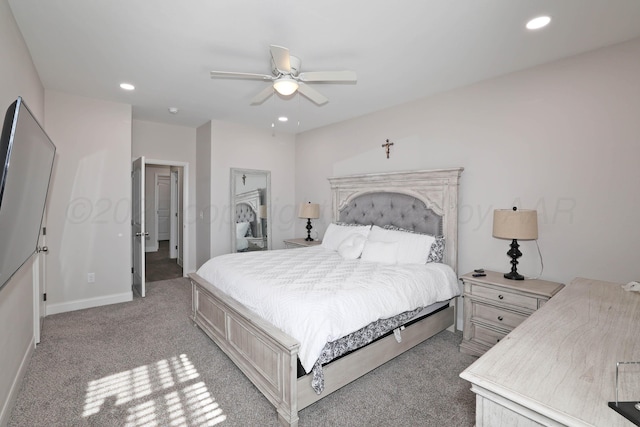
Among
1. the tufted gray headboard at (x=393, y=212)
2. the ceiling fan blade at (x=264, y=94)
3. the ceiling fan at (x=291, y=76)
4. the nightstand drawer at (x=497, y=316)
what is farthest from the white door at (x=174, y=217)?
the nightstand drawer at (x=497, y=316)

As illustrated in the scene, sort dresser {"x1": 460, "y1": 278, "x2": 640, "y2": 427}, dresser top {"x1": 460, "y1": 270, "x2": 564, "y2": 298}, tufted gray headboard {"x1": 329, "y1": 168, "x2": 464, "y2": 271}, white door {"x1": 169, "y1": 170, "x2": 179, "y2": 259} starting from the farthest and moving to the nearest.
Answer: white door {"x1": 169, "y1": 170, "x2": 179, "y2": 259}
tufted gray headboard {"x1": 329, "y1": 168, "x2": 464, "y2": 271}
dresser top {"x1": 460, "y1": 270, "x2": 564, "y2": 298}
dresser {"x1": 460, "y1": 278, "x2": 640, "y2": 427}

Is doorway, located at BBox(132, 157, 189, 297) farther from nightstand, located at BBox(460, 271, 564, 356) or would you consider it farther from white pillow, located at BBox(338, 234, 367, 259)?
nightstand, located at BBox(460, 271, 564, 356)

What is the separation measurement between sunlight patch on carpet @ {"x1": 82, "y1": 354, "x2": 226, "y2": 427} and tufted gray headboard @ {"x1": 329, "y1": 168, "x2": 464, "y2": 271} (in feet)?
9.03

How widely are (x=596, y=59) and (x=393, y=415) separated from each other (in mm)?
3279

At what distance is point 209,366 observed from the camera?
2.55m

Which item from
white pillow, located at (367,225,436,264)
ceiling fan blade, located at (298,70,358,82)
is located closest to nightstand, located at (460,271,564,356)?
white pillow, located at (367,225,436,264)

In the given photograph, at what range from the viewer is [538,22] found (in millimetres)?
2133

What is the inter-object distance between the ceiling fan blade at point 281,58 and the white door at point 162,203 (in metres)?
7.30

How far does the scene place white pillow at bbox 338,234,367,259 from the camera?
3504mm

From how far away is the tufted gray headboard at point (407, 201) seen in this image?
3354mm

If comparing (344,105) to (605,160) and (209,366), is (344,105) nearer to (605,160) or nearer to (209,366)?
(605,160)

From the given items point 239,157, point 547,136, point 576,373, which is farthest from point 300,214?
point 576,373

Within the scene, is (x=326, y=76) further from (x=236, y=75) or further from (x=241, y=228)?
(x=241, y=228)

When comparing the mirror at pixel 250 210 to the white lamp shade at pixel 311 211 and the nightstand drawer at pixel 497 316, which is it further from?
the nightstand drawer at pixel 497 316
